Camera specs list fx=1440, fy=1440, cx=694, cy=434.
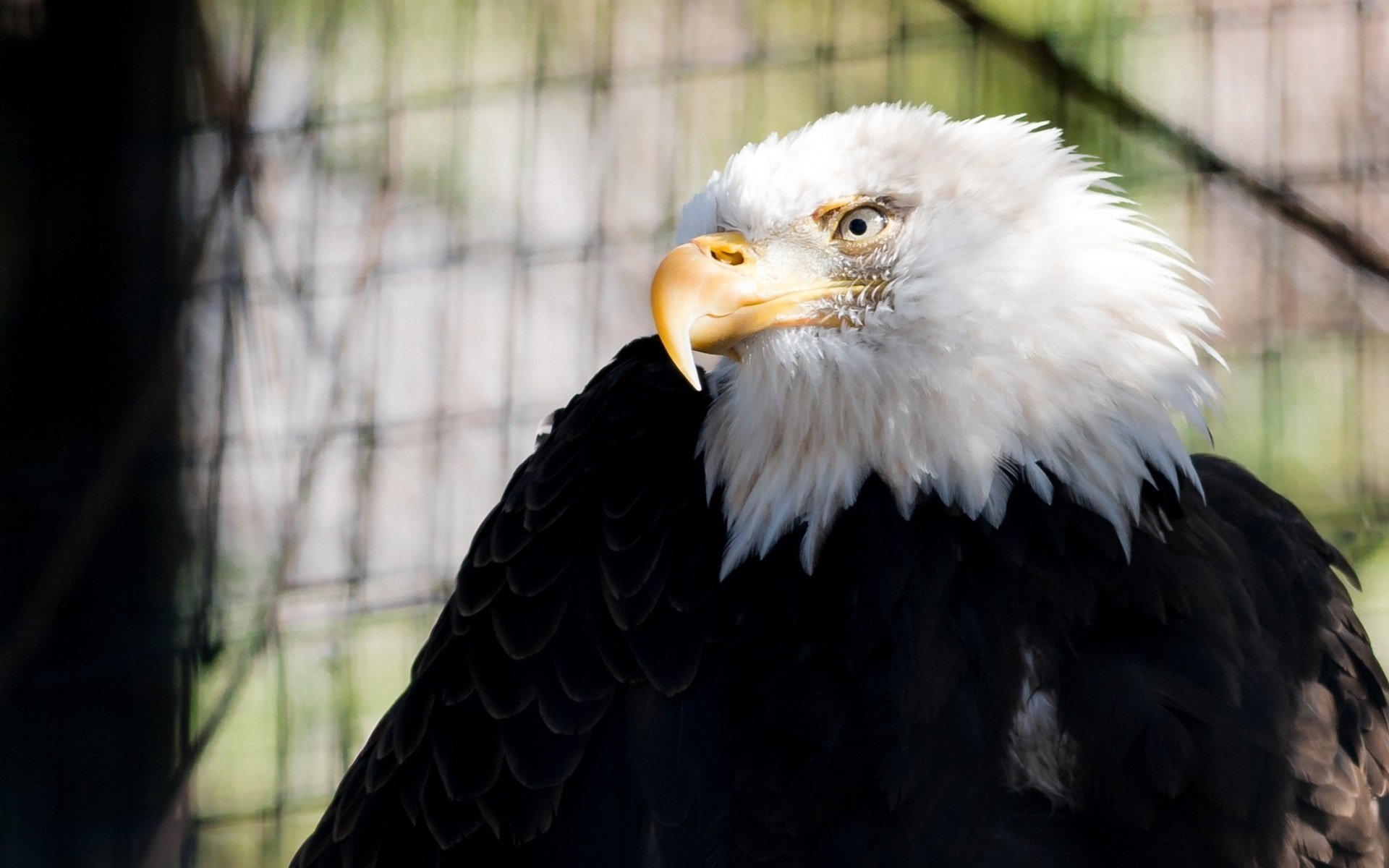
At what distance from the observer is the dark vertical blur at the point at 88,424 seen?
3006 mm

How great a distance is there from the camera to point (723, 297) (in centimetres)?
171

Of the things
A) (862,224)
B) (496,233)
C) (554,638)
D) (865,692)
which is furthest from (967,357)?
(496,233)

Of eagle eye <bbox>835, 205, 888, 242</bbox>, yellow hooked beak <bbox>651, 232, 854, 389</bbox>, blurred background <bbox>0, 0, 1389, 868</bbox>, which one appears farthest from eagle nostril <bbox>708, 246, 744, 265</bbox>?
blurred background <bbox>0, 0, 1389, 868</bbox>

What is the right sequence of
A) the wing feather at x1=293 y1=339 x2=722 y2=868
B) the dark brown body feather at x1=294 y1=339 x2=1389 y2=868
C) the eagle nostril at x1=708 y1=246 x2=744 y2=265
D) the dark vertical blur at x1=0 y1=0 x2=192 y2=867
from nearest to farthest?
1. the dark brown body feather at x1=294 y1=339 x2=1389 y2=868
2. the wing feather at x1=293 y1=339 x2=722 y2=868
3. the eagle nostril at x1=708 y1=246 x2=744 y2=265
4. the dark vertical blur at x1=0 y1=0 x2=192 y2=867

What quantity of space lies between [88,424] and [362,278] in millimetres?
691

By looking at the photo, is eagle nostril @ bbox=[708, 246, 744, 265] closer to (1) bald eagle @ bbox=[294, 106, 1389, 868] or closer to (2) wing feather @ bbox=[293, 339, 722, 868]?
(1) bald eagle @ bbox=[294, 106, 1389, 868]

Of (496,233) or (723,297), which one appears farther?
(496,233)

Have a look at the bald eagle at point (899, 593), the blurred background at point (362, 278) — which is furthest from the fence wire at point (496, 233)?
the bald eagle at point (899, 593)

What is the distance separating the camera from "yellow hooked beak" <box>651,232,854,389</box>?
1667mm

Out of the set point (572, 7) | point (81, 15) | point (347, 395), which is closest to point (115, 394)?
point (347, 395)

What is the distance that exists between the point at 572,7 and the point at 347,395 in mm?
1108

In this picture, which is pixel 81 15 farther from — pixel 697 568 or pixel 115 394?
pixel 697 568

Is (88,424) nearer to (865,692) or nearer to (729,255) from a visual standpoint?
(729,255)

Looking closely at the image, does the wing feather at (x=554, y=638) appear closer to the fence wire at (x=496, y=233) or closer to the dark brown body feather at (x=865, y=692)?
the dark brown body feather at (x=865, y=692)
